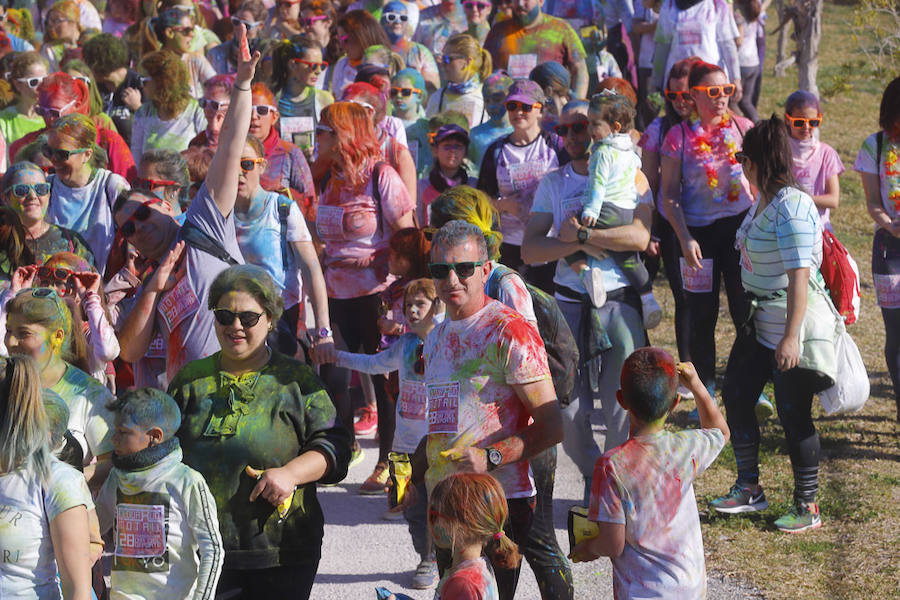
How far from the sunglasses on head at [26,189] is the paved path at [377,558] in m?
2.15

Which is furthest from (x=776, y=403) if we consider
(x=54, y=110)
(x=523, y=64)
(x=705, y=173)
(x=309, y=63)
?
(x=523, y=64)

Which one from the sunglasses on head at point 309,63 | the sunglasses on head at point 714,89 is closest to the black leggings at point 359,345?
the sunglasses on head at point 714,89

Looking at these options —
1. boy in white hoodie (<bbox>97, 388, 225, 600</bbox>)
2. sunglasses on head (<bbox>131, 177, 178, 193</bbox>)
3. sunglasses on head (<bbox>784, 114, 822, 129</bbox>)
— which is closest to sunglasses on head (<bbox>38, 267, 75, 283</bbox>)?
sunglasses on head (<bbox>131, 177, 178, 193</bbox>)

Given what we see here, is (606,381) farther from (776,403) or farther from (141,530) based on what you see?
(141,530)

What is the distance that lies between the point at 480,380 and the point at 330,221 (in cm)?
289

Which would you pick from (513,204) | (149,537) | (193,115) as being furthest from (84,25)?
(149,537)

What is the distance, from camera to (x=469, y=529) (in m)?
3.42

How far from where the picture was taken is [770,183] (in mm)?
5742

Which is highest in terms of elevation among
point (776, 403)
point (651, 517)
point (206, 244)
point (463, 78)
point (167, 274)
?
point (463, 78)

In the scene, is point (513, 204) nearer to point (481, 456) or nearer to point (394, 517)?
point (394, 517)

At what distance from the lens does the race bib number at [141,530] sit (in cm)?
362

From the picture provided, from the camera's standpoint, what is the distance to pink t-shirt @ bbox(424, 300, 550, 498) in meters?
3.98

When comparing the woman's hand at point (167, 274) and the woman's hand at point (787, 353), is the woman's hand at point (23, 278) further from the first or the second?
the woman's hand at point (787, 353)

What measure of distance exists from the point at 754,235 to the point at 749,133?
48 cm
